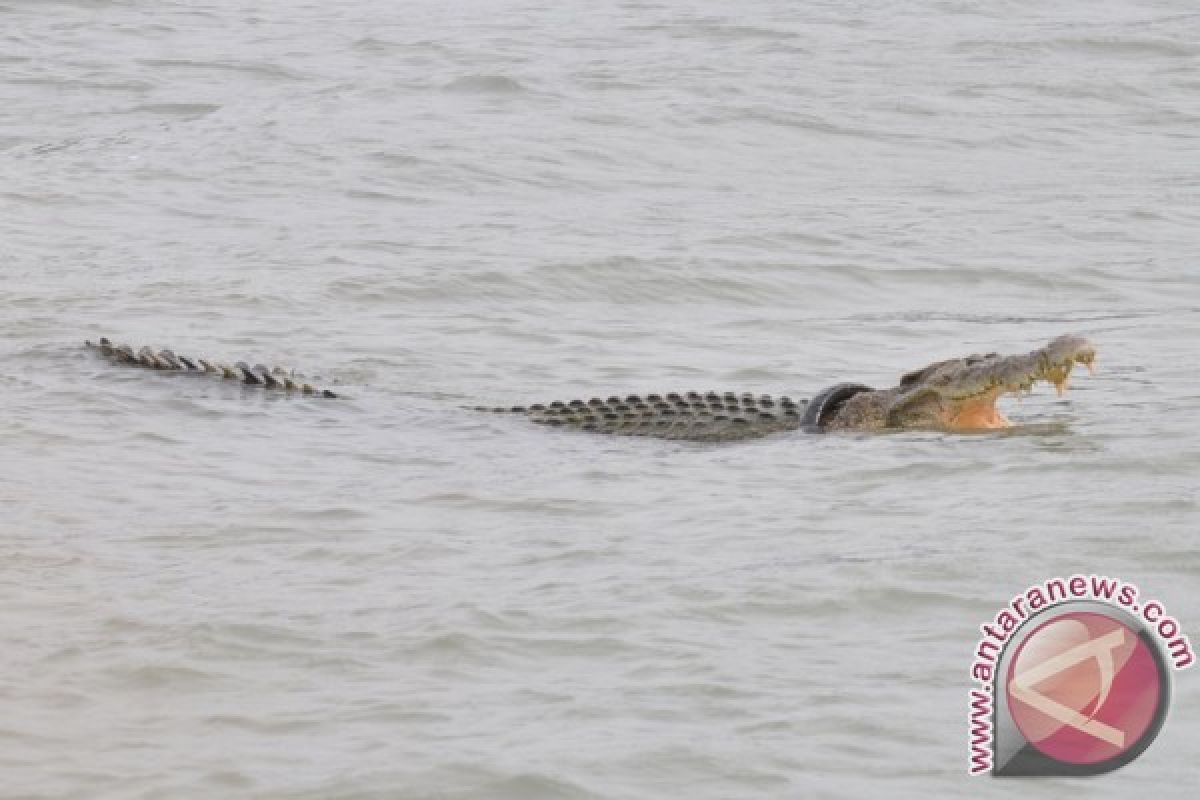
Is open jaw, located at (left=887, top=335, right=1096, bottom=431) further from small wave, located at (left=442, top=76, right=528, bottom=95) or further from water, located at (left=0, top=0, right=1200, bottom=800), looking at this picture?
small wave, located at (left=442, top=76, right=528, bottom=95)

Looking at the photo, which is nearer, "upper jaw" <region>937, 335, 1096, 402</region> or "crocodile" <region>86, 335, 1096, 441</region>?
"upper jaw" <region>937, 335, 1096, 402</region>

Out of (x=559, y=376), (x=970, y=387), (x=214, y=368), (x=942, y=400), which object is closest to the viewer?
(x=970, y=387)

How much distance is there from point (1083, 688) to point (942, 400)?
405 centimetres

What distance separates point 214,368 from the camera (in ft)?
32.2

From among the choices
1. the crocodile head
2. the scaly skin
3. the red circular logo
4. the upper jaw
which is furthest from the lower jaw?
the red circular logo

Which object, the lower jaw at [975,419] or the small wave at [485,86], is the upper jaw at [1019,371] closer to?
the lower jaw at [975,419]

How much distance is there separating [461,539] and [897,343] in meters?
4.37

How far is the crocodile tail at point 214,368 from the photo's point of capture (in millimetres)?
9570

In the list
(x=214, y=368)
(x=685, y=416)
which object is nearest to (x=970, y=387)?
(x=685, y=416)

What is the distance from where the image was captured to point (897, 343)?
437 inches

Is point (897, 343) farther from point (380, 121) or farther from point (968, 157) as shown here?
point (380, 121)

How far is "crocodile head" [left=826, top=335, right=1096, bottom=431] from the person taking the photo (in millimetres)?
8344

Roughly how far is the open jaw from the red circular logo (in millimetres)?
3159

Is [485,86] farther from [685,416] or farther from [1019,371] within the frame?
[1019,371]
